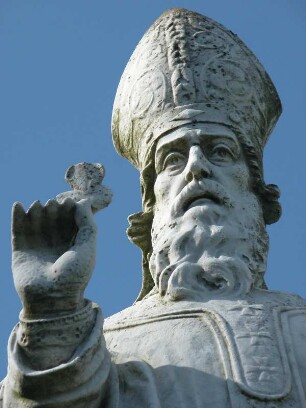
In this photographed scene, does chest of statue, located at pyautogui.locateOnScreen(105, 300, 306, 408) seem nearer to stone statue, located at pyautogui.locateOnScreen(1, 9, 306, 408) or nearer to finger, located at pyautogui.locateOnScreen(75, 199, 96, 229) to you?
stone statue, located at pyautogui.locateOnScreen(1, 9, 306, 408)

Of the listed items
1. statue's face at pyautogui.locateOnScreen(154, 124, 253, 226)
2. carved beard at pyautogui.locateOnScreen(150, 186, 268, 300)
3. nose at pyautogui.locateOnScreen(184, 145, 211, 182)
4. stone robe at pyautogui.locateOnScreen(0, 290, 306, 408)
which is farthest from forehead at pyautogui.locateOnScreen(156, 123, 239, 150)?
stone robe at pyautogui.locateOnScreen(0, 290, 306, 408)

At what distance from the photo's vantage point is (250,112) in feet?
34.1

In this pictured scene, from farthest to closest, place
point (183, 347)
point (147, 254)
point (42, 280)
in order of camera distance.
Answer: point (147, 254), point (183, 347), point (42, 280)

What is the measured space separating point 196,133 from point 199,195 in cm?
46

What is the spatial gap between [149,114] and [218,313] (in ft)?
6.31

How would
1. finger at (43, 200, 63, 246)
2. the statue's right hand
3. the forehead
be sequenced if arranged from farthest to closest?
the forehead, finger at (43, 200, 63, 246), the statue's right hand

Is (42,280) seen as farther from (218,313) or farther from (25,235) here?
(218,313)

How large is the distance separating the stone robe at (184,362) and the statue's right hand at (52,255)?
0.69ft

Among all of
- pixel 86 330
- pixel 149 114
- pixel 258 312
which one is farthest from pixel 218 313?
pixel 149 114

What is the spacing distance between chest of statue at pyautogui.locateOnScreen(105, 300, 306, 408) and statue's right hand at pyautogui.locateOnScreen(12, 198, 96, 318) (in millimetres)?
Answer: 727

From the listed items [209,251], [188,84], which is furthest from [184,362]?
[188,84]

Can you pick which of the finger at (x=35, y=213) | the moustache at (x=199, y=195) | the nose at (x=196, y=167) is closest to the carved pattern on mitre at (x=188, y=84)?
the nose at (x=196, y=167)

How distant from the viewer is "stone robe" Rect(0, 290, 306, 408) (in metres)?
7.93

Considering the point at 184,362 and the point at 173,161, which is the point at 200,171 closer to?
the point at 173,161
